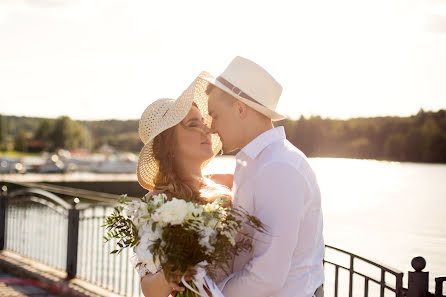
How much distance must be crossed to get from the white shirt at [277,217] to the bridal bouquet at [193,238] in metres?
0.06

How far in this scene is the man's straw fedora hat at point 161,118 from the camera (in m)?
3.42

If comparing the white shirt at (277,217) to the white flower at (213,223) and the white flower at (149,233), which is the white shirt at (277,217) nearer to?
the white flower at (213,223)

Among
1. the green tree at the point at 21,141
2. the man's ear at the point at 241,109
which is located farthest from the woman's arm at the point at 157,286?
the green tree at the point at 21,141

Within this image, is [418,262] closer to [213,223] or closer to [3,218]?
[213,223]

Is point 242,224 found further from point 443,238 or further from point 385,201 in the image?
point 385,201

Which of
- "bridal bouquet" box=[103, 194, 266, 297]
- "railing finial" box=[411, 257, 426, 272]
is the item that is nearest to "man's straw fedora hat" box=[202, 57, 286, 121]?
→ "bridal bouquet" box=[103, 194, 266, 297]

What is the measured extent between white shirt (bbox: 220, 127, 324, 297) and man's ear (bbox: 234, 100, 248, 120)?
138 mm

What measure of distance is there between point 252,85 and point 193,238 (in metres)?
0.71

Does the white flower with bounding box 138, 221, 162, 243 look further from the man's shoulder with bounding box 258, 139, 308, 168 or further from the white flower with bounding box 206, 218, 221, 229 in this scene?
the man's shoulder with bounding box 258, 139, 308, 168

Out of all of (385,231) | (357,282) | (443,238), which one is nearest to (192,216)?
(357,282)

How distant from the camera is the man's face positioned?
2.66 m

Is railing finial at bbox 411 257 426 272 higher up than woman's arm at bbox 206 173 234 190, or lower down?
lower down

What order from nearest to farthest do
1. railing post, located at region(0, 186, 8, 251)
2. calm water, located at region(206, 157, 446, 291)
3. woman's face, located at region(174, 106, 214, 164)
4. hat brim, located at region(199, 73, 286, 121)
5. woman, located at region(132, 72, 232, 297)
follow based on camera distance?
hat brim, located at region(199, 73, 286, 121)
woman, located at region(132, 72, 232, 297)
woman's face, located at region(174, 106, 214, 164)
railing post, located at region(0, 186, 8, 251)
calm water, located at region(206, 157, 446, 291)

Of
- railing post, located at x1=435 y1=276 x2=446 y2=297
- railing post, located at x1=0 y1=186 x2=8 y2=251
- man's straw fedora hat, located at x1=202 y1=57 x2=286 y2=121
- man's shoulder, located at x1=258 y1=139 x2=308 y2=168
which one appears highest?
man's straw fedora hat, located at x1=202 y1=57 x2=286 y2=121
